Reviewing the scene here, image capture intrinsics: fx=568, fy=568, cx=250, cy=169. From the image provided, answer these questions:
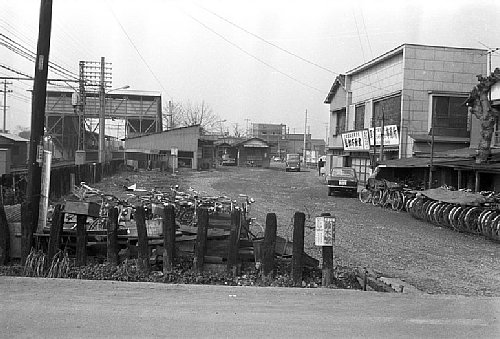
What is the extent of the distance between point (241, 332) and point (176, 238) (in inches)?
127

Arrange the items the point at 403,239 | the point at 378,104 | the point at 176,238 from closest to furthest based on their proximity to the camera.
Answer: the point at 176,238 → the point at 403,239 → the point at 378,104

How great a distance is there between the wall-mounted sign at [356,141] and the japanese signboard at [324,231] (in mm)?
29497

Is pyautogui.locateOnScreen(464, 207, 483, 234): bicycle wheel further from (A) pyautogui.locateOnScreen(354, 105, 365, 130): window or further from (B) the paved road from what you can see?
(A) pyautogui.locateOnScreen(354, 105, 365, 130): window

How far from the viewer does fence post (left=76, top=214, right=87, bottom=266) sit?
8.38 meters

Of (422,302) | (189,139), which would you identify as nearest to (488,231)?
(422,302)

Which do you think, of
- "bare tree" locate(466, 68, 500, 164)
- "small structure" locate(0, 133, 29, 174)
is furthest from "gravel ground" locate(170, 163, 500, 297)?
"small structure" locate(0, 133, 29, 174)

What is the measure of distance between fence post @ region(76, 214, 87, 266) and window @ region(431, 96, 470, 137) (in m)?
26.2

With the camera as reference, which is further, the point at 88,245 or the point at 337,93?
the point at 337,93

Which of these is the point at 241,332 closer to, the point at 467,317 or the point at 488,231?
the point at 467,317

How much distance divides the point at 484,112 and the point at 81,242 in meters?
17.5

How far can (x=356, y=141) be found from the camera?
1554 inches

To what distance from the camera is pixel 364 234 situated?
15094 mm

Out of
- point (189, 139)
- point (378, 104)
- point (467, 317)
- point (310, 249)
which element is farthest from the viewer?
point (189, 139)

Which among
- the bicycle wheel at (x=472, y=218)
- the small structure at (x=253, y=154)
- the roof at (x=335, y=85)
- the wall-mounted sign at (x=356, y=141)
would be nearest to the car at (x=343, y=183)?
the wall-mounted sign at (x=356, y=141)
